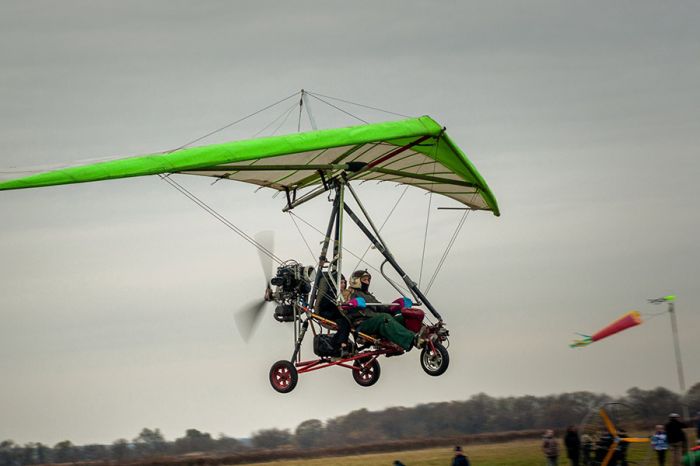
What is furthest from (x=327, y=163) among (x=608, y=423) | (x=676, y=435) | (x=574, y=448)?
(x=676, y=435)

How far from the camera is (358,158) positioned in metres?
21.3

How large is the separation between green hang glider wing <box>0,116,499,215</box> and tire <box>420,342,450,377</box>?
10.9 ft

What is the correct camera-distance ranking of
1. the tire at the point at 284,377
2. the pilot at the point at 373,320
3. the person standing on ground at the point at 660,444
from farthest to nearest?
the person standing on ground at the point at 660,444, the tire at the point at 284,377, the pilot at the point at 373,320

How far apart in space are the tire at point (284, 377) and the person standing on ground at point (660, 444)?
6715mm

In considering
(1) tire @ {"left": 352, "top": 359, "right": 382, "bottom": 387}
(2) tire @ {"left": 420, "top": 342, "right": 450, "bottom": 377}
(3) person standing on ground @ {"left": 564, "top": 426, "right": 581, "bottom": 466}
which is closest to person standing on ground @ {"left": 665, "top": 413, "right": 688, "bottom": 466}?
(3) person standing on ground @ {"left": 564, "top": 426, "right": 581, "bottom": 466}

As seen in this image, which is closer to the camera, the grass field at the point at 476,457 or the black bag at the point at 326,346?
the black bag at the point at 326,346

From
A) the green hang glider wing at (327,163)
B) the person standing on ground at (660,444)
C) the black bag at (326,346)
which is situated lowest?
the person standing on ground at (660,444)

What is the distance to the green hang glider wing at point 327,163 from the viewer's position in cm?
1752

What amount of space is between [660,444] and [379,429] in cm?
1119

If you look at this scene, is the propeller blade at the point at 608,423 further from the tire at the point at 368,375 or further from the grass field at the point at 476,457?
the tire at the point at 368,375

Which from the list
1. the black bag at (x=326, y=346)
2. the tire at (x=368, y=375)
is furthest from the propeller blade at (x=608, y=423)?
the black bag at (x=326, y=346)

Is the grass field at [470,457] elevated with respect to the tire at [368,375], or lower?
lower

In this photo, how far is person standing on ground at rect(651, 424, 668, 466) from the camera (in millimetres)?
21766

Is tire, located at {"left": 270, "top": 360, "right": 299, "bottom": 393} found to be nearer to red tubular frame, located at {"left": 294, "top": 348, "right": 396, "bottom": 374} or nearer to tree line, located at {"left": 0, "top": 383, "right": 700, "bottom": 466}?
red tubular frame, located at {"left": 294, "top": 348, "right": 396, "bottom": 374}
